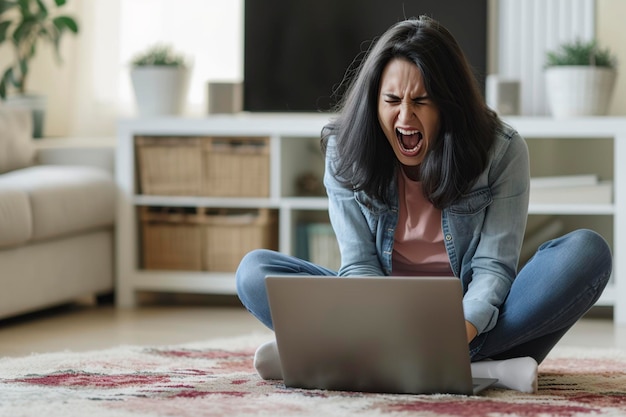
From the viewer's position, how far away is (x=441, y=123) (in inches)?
76.5

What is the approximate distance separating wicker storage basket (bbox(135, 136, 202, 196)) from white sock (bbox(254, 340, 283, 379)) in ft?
5.43

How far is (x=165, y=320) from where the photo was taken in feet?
10.8

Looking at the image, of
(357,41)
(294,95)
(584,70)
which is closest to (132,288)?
(294,95)

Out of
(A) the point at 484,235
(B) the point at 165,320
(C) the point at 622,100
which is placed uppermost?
(C) the point at 622,100

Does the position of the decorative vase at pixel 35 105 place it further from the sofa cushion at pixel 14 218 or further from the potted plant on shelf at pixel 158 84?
the sofa cushion at pixel 14 218

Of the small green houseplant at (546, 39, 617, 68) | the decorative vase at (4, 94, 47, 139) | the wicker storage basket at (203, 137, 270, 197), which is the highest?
the small green houseplant at (546, 39, 617, 68)

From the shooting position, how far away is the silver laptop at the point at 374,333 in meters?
1.69

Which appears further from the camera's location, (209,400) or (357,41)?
(357,41)

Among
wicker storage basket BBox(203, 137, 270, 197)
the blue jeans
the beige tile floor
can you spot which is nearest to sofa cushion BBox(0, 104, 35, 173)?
the beige tile floor

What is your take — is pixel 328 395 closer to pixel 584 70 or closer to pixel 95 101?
pixel 584 70

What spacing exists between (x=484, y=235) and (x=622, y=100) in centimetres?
191

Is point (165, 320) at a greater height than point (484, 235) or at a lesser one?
lesser

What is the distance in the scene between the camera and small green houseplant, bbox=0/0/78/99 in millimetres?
4020

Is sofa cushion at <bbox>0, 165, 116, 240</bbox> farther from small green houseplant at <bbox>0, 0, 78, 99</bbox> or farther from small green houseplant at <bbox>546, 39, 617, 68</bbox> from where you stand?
small green houseplant at <bbox>546, 39, 617, 68</bbox>
